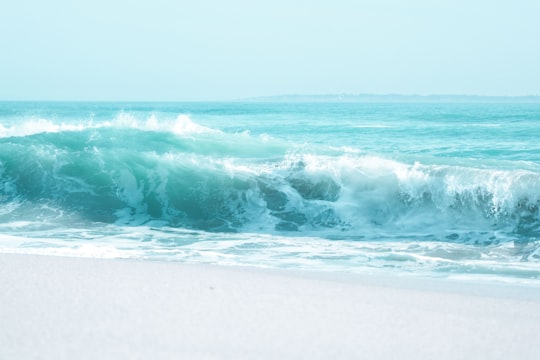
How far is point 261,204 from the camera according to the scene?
11094 millimetres

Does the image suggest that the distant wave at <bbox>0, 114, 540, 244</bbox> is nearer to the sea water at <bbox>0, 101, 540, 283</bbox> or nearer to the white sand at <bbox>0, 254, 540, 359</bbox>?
the sea water at <bbox>0, 101, 540, 283</bbox>

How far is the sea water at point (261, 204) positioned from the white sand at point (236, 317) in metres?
1.64

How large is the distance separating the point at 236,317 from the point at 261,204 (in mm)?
7244

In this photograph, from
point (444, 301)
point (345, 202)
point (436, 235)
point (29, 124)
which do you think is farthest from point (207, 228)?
point (29, 124)

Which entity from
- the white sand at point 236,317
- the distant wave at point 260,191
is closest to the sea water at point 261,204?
the distant wave at point 260,191

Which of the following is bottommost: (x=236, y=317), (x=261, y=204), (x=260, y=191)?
(x=261, y=204)

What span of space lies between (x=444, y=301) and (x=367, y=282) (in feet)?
3.27

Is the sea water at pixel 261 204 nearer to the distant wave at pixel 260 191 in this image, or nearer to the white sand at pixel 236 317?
the distant wave at pixel 260 191

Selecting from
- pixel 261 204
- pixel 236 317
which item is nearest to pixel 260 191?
pixel 261 204

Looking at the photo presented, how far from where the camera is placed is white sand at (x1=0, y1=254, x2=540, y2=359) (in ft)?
10.9

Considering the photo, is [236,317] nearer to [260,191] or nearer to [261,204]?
[261,204]

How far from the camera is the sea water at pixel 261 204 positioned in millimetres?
7488

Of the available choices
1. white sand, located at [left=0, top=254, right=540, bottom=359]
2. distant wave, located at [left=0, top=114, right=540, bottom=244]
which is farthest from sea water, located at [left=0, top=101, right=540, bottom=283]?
white sand, located at [left=0, top=254, right=540, bottom=359]

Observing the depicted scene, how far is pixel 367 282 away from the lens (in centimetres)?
558
